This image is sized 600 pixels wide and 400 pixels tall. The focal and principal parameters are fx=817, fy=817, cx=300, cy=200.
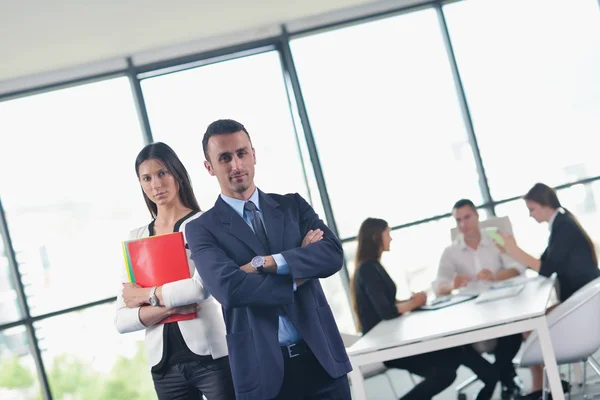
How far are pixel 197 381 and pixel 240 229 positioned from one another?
20.3 inches

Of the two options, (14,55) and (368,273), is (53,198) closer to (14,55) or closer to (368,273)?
(14,55)

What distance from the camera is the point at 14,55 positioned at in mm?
6262

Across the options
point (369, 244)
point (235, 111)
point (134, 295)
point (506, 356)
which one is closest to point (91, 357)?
point (235, 111)

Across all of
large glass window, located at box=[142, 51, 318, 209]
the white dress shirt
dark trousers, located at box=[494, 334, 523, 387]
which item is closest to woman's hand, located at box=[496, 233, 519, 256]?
the white dress shirt

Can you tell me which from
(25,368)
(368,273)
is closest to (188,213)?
(368,273)

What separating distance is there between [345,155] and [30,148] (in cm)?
271

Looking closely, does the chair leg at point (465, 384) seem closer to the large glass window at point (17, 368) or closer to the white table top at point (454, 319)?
the white table top at point (454, 319)

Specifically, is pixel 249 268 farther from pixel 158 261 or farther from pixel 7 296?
pixel 7 296

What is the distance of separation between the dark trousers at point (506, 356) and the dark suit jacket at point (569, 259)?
17.6 inches

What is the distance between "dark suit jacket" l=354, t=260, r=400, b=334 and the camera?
5148mm

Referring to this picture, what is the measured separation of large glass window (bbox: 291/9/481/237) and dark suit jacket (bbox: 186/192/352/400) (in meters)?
4.83

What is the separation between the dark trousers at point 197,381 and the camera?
2459mm

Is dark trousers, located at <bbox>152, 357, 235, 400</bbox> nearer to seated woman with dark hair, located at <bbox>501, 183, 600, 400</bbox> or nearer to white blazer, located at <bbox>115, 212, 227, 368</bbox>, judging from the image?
white blazer, located at <bbox>115, 212, 227, 368</bbox>

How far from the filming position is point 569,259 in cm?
533
